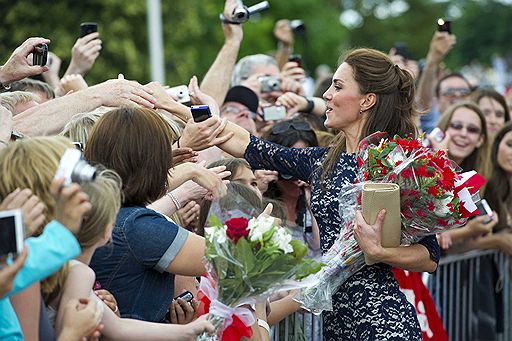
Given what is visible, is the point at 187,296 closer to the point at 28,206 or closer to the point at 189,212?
the point at 189,212

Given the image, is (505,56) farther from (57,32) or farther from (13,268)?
(13,268)

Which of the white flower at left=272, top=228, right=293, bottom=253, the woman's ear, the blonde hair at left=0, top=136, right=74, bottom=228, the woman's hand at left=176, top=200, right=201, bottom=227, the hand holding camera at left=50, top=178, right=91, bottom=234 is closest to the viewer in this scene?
the hand holding camera at left=50, top=178, right=91, bottom=234

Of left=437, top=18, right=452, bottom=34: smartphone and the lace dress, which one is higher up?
left=437, top=18, right=452, bottom=34: smartphone

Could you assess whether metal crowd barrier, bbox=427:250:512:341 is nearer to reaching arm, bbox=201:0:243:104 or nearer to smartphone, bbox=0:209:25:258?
reaching arm, bbox=201:0:243:104

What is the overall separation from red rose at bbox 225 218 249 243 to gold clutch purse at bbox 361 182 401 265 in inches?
42.1

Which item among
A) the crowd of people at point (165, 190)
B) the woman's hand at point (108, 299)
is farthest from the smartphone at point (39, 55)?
the woman's hand at point (108, 299)

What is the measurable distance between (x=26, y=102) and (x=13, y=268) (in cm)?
289

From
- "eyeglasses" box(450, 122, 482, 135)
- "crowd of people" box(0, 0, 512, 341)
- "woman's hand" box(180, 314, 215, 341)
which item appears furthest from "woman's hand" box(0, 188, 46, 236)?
"eyeglasses" box(450, 122, 482, 135)

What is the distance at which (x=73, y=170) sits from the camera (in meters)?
3.42

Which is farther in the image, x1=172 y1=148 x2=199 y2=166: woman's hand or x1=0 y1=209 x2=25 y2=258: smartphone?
x1=172 y1=148 x2=199 y2=166: woman's hand

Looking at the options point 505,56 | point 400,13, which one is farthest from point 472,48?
point 400,13

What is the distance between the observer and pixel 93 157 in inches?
163

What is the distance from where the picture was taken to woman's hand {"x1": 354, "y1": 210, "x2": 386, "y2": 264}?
4.83 m

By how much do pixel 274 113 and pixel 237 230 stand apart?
12.2 ft
